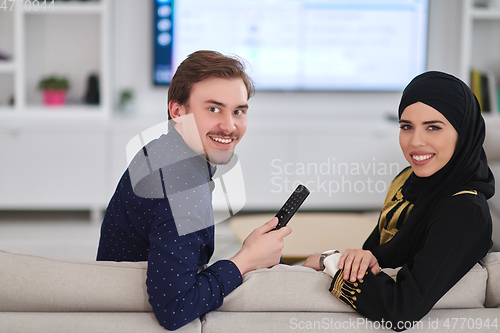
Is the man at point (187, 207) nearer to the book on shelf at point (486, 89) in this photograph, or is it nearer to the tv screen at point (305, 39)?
the tv screen at point (305, 39)

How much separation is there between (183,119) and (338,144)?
8.15 feet

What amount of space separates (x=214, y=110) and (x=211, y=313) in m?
0.43

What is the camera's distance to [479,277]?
0.92 metres

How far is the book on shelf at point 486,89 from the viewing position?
11.8 ft

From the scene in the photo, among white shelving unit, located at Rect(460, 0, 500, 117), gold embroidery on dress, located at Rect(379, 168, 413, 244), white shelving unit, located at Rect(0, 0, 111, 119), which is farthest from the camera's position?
white shelving unit, located at Rect(460, 0, 500, 117)

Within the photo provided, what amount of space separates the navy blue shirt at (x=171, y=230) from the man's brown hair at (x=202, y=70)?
97mm

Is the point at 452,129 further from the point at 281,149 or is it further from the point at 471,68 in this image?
the point at 471,68

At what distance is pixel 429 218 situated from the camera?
1.02m

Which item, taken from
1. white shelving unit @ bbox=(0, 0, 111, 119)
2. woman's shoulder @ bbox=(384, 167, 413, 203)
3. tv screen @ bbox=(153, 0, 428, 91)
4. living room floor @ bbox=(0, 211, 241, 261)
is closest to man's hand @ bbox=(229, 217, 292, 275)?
woman's shoulder @ bbox=(384, 167, 413, 203)

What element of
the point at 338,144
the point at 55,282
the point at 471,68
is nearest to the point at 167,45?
the point at 338,144

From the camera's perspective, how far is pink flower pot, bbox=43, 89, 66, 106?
→ 3.47 metres

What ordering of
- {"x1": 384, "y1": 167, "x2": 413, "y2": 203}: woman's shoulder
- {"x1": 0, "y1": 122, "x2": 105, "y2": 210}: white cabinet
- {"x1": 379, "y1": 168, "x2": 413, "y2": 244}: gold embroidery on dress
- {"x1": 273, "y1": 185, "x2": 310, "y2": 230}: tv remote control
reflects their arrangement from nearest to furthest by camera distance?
{"x1": 273, "y1": 185, "x2": 310, "y2": 230}: tv remote control, {"x1": 379, "y1": 168, "x2": 413, "y2": 244}: gold embroidery on dress, {"x1": 384, "y1": 167, "x2": 413, "y2": 203}: woman's shoulder, {"x1": 0, "y1": 122, "x2": 105, "y2": 210}: white cabinet

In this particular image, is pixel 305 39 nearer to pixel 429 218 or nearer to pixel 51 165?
pixel 51 165

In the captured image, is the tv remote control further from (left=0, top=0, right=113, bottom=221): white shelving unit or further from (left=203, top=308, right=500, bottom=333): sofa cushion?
(left=0, top=0, right=113, bottom=221): white shelving unit
